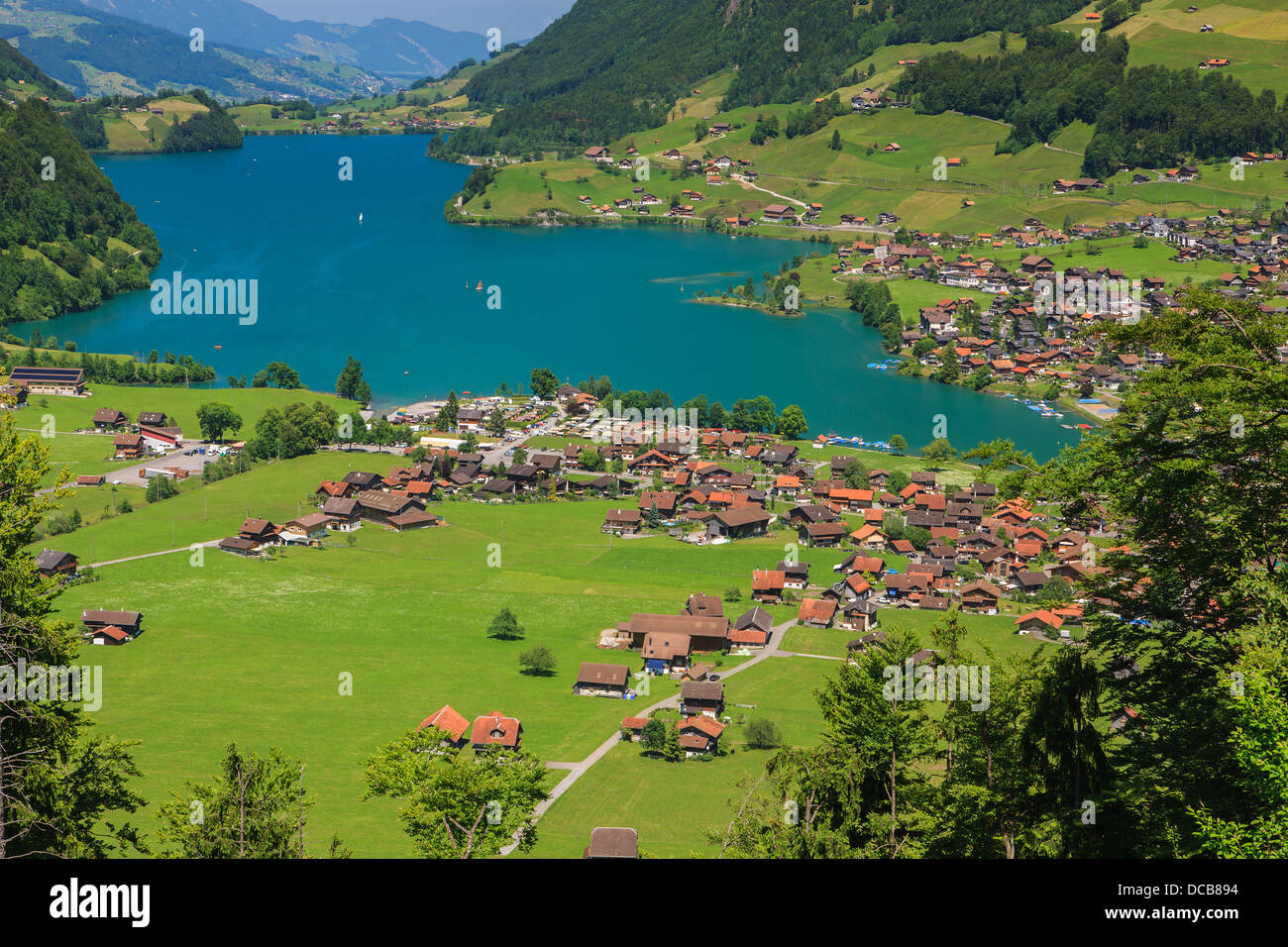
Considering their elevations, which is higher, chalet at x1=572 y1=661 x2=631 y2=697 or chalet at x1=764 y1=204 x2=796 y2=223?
chalet at x1=764 y1=204 x2=796 y2=223

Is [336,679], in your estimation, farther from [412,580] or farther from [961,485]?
[961,485]

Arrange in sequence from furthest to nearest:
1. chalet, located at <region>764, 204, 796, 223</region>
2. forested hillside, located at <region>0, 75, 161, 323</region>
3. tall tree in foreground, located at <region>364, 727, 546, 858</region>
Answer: chalet, located at <region>764, 204, 796, 223</region>
forested hillside, located at <region>0, 75, 161, 323</region>
tall tree in foreground, located at <region>364, 727, 546, 858</region>

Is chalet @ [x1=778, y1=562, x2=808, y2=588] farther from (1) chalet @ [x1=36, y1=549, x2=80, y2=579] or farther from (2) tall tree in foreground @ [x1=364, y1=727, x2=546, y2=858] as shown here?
(2) tall tree in foreground @ [x1=364, y1=727, x2=546, y2=858]

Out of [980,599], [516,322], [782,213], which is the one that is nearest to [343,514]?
[980,599]

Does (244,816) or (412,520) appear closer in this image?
(244,816)

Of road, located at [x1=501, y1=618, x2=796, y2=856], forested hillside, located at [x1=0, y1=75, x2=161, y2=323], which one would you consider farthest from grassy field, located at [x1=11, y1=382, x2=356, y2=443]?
road, located at [x1=501, y1=618, x2=796, y2=856]

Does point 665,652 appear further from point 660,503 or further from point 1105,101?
point 1105,101

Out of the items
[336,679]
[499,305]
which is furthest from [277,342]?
[336,679]
